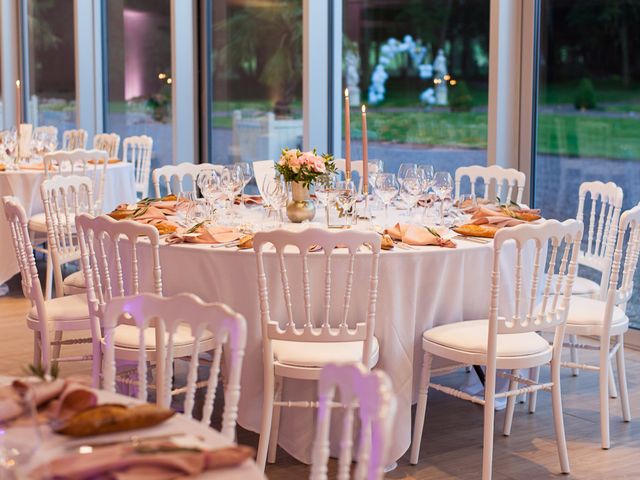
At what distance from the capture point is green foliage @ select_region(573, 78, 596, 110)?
228 inches

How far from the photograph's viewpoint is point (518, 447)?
4109mm

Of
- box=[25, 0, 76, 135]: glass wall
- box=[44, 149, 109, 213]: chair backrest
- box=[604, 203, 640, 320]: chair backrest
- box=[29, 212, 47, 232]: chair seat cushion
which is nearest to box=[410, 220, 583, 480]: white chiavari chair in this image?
box=[604, 203, 640, 320]: chair backrest

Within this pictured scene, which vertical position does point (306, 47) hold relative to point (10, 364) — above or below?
above

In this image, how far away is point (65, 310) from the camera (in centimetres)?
426

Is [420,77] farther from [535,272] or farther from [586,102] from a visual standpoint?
[535,272]

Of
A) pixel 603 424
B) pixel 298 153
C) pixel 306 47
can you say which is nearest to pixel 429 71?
pixel 306 47

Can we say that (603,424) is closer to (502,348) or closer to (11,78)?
(502,348)

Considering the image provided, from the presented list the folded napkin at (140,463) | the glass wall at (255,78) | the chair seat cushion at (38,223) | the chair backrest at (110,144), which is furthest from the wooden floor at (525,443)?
the glass wall at (255,78)

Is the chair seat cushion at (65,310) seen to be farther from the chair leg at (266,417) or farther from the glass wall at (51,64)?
the glass wall at (51,64)

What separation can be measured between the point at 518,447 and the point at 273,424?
1.04 m

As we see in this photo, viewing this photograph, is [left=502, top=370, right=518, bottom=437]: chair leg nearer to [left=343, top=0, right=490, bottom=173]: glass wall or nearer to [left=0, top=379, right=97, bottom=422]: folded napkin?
[left=343, top=0, right=490, bottom=173]: glass wall

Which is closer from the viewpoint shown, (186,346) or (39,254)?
(186,346)

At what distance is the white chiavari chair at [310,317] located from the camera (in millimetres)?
3383

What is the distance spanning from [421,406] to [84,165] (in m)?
3.85
